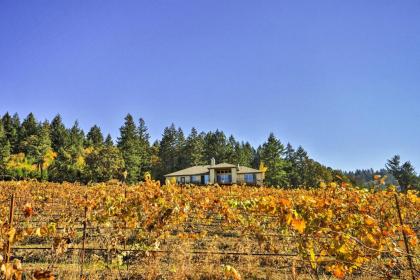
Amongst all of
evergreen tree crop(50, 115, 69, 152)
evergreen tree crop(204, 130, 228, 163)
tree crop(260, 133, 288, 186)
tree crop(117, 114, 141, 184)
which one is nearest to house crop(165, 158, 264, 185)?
tree crop(260, 133, 288, 186)

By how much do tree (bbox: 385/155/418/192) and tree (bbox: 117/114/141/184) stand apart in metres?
50.1

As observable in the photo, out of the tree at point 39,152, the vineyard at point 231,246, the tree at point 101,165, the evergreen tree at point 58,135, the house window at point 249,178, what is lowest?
the vineyard at point 231,246

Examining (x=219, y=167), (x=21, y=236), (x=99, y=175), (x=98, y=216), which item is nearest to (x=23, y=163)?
(x=99, y=175)

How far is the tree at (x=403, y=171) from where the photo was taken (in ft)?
181

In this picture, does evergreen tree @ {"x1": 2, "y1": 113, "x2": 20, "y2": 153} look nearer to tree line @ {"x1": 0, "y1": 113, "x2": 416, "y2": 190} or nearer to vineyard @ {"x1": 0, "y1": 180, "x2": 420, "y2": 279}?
tree line @ {"x1": 0, "y1": 113, "x2": 416, "y2": 190}

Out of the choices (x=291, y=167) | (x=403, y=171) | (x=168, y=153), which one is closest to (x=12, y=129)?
(x=168, y=153)

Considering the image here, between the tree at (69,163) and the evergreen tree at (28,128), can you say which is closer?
the tree at (69,163)

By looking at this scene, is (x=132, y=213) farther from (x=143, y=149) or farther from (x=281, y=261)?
(x=143, y=149)

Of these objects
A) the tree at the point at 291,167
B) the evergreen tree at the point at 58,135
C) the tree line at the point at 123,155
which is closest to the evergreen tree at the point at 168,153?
the tree line at the point at 123,155

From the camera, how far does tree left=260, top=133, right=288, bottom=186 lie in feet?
170

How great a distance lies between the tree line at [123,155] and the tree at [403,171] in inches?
452

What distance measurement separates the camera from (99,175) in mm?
44062

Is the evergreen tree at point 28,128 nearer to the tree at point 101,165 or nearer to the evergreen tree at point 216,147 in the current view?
the tree at point 101,165

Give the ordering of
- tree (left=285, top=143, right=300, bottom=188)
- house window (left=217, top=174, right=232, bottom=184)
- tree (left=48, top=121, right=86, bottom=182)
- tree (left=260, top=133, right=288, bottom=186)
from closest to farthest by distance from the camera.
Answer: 1. house window (left=217, top=174, right=232, bottom=184)
2. tree (left=48, top=121, right=86, bottom=182)
3. tree (left=260, top=133, right=288, bottom=186)
4. tree (left=285, top=143, right=300, bottom=188)
